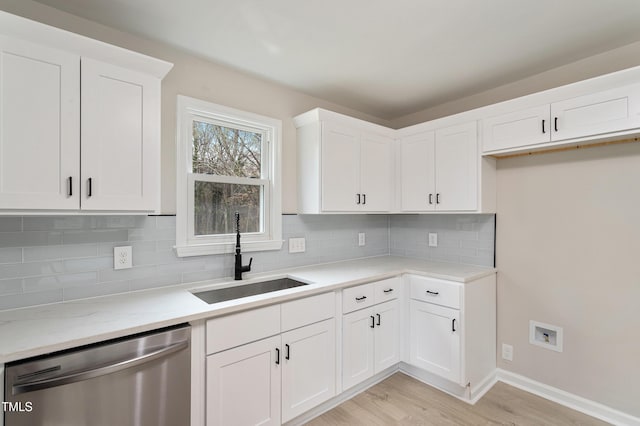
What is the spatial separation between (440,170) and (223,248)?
1938 mm

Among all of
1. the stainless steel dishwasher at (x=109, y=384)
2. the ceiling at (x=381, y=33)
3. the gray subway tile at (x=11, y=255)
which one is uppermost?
the ceiling at (x=381, y=33)

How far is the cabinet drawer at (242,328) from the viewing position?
5.20 ft

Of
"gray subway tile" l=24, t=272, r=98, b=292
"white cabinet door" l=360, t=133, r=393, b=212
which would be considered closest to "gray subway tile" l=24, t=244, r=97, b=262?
"gray subway tile" l=24, t=272, r=98, b=292

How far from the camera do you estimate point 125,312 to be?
4.90 feet

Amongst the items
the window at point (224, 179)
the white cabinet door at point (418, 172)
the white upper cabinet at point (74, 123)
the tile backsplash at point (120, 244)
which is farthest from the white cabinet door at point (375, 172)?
the white upper cabinet at point (74, 123)

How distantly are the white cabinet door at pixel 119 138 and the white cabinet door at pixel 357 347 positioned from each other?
1544 millimetres

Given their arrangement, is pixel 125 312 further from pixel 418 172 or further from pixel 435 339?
pixel 418 172

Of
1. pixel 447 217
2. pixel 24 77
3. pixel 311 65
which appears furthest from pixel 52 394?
pixel 447 217

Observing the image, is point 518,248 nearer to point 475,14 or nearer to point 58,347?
point 475,14

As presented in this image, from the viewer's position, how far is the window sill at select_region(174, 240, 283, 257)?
81.4 inches

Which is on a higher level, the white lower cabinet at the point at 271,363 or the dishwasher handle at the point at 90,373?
the dishwasher handle at the point at 90,373

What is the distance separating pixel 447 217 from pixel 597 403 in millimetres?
1699

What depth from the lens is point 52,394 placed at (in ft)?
3.77

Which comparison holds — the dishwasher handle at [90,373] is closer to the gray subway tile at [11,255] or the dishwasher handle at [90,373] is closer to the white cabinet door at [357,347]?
the gray subway tile at [11,255]
